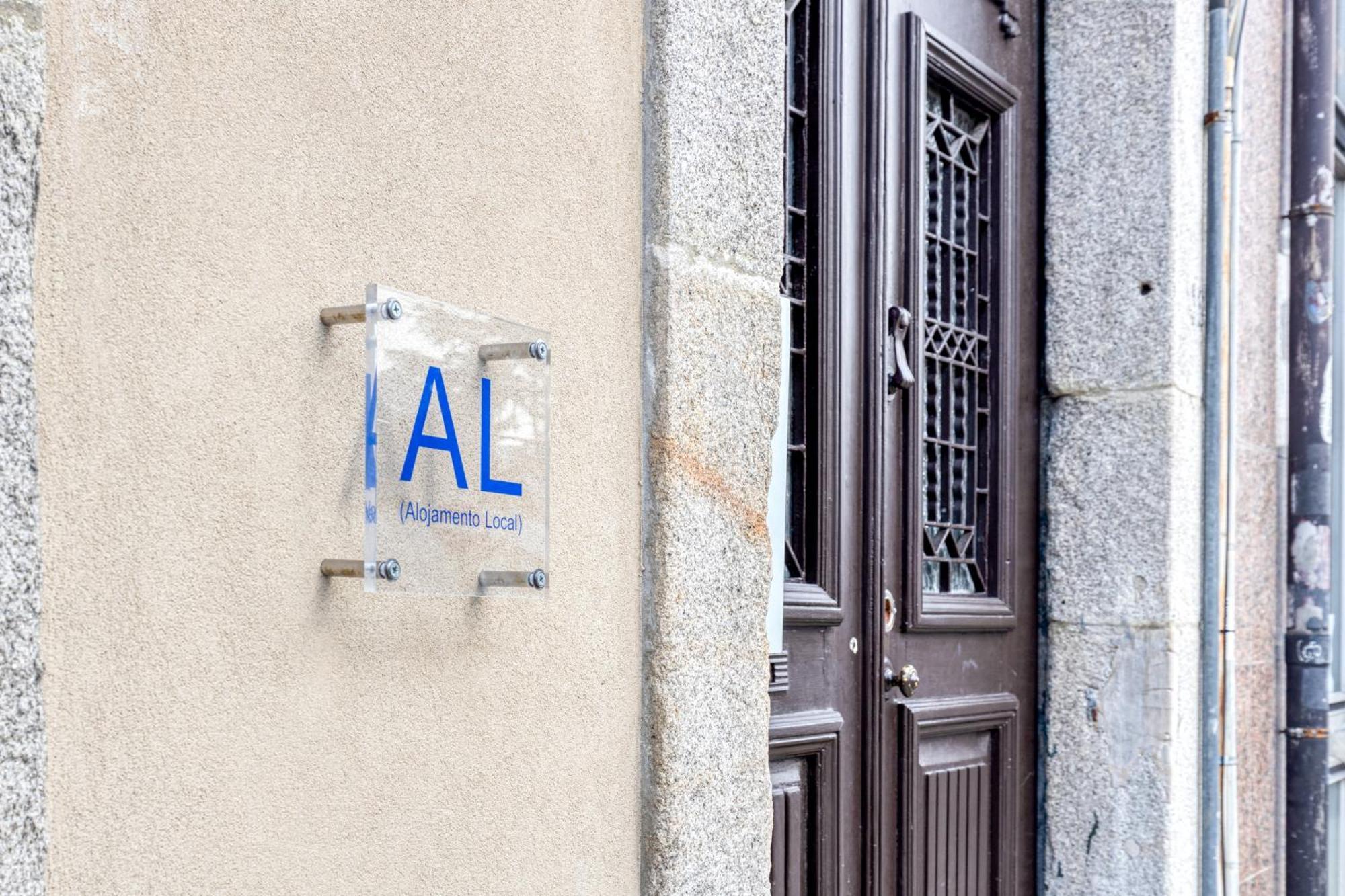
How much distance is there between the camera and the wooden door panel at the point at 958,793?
3.01 meters

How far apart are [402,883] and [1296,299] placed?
3840 mm

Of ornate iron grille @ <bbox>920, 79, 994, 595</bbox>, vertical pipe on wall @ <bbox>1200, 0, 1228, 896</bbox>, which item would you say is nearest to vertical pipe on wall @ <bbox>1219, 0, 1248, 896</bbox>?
vertical pipe on wall @ <bbox>1200, 0, 1228, 896</bbox>

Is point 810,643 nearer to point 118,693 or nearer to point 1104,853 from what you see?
point 1104,853

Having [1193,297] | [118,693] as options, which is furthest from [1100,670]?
[118,693]

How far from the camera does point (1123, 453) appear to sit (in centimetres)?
365

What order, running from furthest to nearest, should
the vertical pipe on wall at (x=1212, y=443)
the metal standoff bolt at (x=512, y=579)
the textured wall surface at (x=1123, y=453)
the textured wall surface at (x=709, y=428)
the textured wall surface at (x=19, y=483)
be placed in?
the vertical pipe on wall at (x=1212, y=443)
the textured wall surface at (x=1123, y=453)
the textured wall surface at (x=709, y=428)
the metal standoff bolt at (x=512, y=579)
the textured wall surface at (x=19, y=483)

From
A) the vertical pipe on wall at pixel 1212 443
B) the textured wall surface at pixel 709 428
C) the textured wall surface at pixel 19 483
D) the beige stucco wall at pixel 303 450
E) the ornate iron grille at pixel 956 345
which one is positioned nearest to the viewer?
the textured wall surface at pixel 19 483

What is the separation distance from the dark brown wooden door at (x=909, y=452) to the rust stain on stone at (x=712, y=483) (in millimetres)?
547

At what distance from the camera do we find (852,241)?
9.34 ft

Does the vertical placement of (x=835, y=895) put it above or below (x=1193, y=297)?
below

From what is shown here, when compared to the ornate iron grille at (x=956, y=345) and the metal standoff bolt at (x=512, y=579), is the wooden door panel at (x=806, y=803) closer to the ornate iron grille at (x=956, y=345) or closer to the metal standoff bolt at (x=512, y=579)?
the ornate iron grille at (x=956, y=345)

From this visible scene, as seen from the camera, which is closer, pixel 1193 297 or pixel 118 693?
pixel 118 693

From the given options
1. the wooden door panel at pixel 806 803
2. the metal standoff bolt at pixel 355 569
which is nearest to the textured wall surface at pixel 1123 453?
the wooden door panel at pixel 806 803

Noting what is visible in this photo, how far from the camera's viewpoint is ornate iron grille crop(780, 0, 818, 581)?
2668 mm
